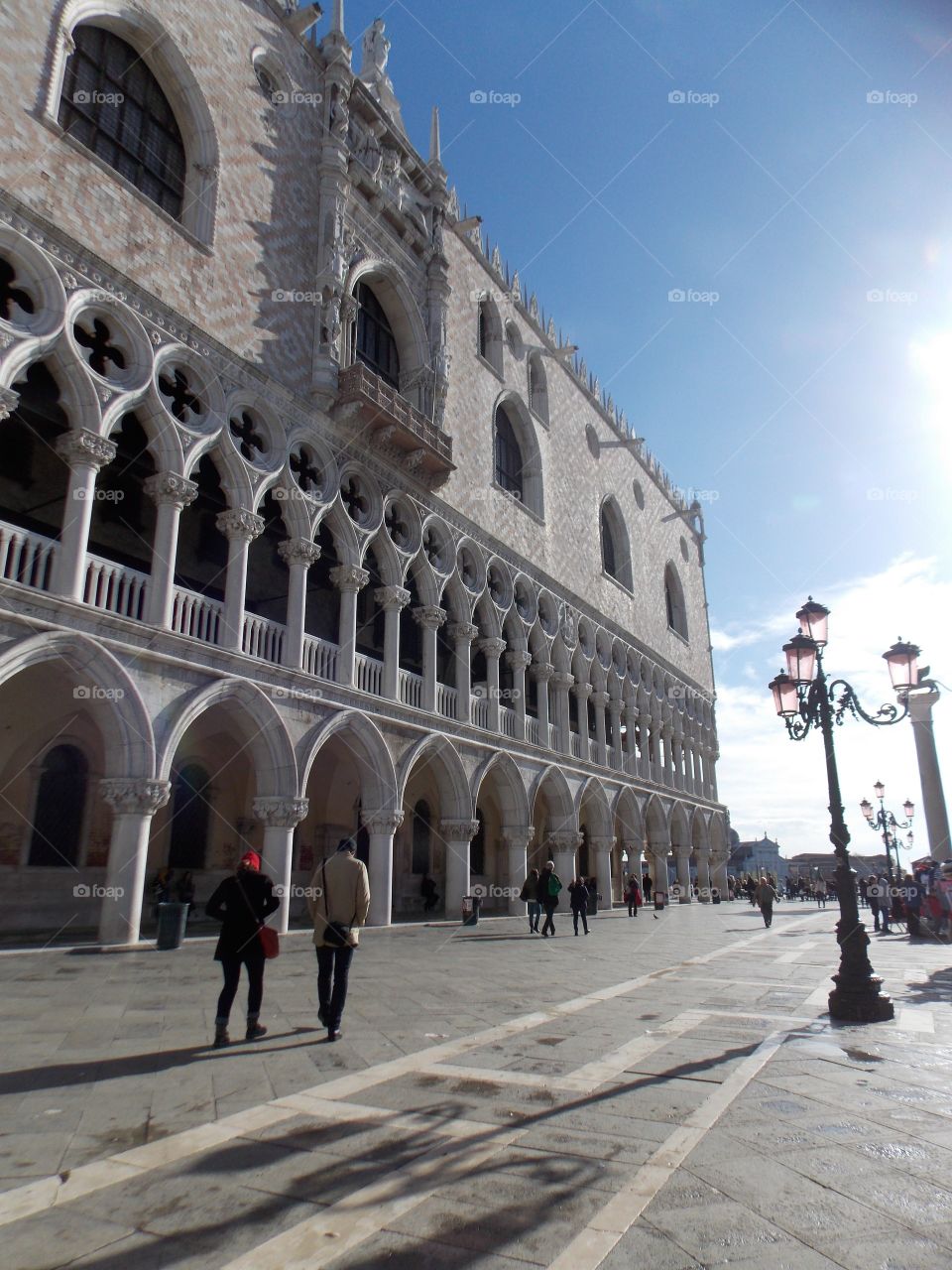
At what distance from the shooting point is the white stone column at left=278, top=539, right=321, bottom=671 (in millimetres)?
14086

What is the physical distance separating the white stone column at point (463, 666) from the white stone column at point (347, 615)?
4.13 metres

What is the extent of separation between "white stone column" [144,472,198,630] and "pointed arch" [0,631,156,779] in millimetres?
1039

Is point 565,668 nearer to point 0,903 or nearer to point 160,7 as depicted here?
point 0,903

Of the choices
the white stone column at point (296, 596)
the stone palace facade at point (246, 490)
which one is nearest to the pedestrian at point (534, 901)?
the stone palace facade at point (246, 490)

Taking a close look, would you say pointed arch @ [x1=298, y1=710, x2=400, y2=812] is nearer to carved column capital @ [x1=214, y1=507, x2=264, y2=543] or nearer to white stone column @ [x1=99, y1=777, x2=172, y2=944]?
carved column capital @ [x1=214, y1=507, x2=264, y2=543]

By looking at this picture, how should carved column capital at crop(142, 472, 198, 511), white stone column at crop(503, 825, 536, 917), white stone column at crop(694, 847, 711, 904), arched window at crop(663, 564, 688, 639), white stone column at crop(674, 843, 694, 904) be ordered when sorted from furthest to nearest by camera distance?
arched window at crop(663, 564, 688, 639), white stone column at crop(694, 847, 711, 904), white stone column at crop(674, 843, 694, 904), white stone column at crop(503, 825, 536, 917), carved column capital at crop(142, 472, 198, 511)

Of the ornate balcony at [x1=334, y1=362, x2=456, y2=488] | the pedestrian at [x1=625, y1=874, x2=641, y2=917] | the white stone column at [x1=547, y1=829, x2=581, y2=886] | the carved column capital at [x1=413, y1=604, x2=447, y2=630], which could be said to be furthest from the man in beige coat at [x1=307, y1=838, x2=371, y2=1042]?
the pedestrian at [x1=625, y1=874, x2=641, y2=917]

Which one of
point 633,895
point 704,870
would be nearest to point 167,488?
point 633,895

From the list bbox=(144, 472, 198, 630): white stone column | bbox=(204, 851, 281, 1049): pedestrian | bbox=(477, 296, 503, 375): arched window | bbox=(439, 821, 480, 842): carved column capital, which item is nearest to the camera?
bbox=(204, 851, 281, 1049): pedestrian

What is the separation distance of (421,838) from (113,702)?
1187cm

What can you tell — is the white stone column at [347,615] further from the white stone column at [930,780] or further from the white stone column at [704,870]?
the white stone column at [704,870]

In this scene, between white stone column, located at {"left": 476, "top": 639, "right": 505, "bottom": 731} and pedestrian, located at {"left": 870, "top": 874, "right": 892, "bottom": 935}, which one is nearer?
pedestrian, located at {"left": 870, "top": 874, "right": 892, "bottom": 935}

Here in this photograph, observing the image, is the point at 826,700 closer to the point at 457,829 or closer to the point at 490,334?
the point at 457,829

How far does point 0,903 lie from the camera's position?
12.4m
